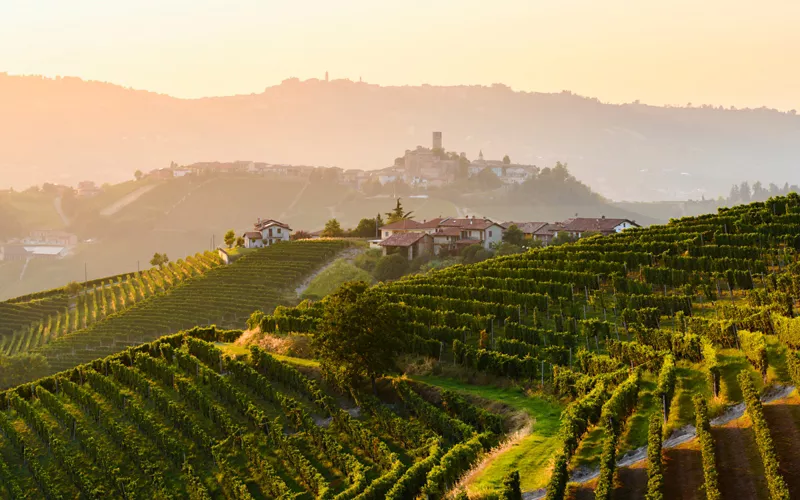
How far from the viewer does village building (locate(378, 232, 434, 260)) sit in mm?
89375

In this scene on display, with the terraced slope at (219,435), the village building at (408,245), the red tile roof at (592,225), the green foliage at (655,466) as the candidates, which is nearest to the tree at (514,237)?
the red tile roof at (592,225)

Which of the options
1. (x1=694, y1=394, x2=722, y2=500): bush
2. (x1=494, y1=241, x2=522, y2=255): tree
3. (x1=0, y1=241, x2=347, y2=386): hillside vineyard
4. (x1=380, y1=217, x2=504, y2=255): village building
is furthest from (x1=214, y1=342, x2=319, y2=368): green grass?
(x1=380, y1=217, x2=504, y2=255): village building

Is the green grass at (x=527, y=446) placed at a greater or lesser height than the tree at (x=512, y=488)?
lesser

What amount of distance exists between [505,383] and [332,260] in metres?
53.9

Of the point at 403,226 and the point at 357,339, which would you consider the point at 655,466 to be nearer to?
the point at 357,339

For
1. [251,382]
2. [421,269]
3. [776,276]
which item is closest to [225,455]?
[251,382]

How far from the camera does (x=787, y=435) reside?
22.5 meters

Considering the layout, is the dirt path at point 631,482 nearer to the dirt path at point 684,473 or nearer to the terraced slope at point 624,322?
the terraced slope at point 624,322

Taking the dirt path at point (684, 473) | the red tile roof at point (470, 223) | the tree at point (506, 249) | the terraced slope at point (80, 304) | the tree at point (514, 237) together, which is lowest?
the terraced slope at point (80, 304)

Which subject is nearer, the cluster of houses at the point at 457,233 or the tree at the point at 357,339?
the tree at the point at 357,339

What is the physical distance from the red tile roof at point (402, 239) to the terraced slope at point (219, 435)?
44.4 meters

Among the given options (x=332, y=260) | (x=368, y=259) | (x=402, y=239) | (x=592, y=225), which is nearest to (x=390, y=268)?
(x=368, y=259)

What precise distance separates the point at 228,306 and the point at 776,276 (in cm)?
4943

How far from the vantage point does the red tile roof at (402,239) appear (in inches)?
3509
